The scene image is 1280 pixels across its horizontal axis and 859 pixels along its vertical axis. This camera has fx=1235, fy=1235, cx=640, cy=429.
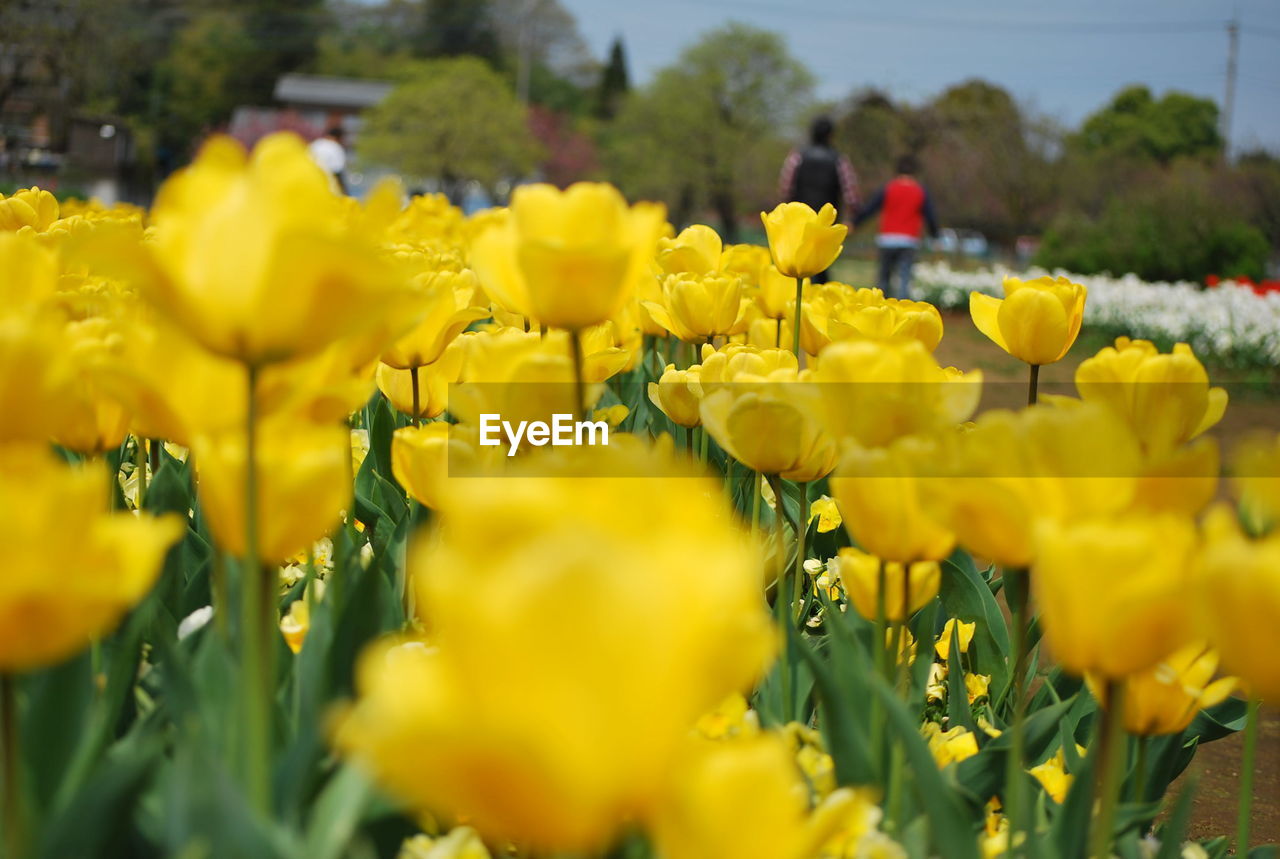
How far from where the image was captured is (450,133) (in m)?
43.8

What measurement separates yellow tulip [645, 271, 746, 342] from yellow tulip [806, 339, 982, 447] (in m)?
1.02

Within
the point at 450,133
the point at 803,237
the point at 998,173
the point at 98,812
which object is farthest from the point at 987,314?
the point at 450,133

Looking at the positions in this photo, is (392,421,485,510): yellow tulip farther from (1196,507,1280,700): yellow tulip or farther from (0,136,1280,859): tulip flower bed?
(1196,507,1280,700): yellow tulip

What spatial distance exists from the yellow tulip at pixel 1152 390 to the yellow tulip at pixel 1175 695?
26 centimetres

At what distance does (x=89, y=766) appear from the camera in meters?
0.99

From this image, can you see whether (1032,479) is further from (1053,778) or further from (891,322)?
(891,322)

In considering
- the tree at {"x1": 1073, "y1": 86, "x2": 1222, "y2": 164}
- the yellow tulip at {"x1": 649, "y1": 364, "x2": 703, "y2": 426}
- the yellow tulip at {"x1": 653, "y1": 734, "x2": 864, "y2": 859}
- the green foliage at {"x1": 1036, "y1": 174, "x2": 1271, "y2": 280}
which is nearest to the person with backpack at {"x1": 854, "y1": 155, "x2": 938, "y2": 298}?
the green foliage at {"x1": 1036, "y1": 174, "x2": 1271, "y2": 280}

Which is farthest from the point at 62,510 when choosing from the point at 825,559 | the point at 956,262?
the point at 956,262

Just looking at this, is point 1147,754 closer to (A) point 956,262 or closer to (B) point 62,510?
(B) point 62,510

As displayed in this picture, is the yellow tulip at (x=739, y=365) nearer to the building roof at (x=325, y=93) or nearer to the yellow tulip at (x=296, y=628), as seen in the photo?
the yellow tulip at (x=296, y=628)

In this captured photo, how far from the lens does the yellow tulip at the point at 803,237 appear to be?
2334 mm

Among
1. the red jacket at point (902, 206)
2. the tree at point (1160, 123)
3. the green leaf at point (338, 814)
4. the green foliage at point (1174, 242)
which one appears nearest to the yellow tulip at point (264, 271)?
the green leaf at point (338, 814)

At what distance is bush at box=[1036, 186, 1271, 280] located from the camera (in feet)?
61.0

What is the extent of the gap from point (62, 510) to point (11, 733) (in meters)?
0.16
